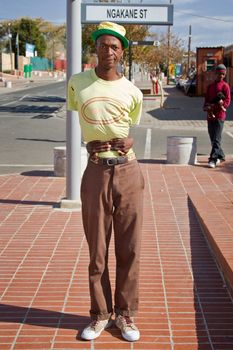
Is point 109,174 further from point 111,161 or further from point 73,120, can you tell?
point 73,120

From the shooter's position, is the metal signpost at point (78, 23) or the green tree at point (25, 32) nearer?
the metal signpost at point (78, 23)

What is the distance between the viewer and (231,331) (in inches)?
145

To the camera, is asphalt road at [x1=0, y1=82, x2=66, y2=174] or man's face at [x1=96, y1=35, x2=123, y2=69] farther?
asphalt road at [x1=0, y1=82, x2=66, y2=174]

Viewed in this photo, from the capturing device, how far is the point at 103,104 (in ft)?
10.7

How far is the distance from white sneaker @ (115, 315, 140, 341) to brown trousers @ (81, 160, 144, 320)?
5 centimetres

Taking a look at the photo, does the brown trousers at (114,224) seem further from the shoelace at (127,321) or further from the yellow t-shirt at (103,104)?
the yellow t-shirt at (103,104)

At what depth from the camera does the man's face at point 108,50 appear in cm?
327

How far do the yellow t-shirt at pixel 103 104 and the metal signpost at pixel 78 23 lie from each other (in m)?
3.52

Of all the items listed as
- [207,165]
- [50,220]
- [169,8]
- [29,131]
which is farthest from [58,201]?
[29,131]

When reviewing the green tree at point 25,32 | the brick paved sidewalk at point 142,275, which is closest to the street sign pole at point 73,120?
the brick paved sidewalk at point 142,275

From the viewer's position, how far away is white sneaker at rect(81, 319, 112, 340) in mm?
3535

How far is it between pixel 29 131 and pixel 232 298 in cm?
1361

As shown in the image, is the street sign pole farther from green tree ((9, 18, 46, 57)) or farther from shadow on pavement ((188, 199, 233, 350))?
green tree ((9, 18, 46, 57))

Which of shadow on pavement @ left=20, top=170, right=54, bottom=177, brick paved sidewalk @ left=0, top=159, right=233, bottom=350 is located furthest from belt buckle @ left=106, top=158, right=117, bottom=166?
shadow on pavement @ left=20, top=170, right=54, bottom=177
